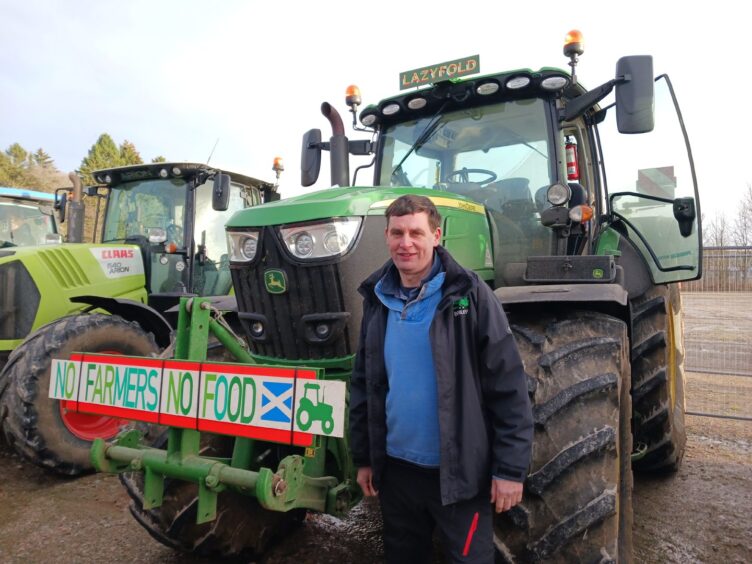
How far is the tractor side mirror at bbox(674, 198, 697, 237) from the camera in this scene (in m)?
3.56

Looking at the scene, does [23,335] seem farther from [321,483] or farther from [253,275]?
[321,483]

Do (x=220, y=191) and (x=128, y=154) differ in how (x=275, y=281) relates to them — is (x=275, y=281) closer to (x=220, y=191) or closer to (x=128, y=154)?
(x=220, y=191)

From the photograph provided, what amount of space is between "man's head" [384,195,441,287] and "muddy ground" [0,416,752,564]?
1.81 meters

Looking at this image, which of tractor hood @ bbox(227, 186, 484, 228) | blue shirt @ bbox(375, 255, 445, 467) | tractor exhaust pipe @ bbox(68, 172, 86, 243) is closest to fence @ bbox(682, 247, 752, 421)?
tractor hood @ bbox(227, 186, 484, 228)

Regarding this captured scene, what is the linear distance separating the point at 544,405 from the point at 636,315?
1.84m

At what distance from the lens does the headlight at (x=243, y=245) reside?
2.57m

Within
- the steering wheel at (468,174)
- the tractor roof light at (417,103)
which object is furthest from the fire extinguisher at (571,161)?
the tractor roof light at (417,103)

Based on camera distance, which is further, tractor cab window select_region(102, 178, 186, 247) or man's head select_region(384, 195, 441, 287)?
tractor cab window select_region(102, 178, 186, 247)

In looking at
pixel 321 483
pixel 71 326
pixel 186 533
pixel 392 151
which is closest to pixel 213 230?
pixel 71 326

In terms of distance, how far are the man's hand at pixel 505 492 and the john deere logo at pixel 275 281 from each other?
1.22 metres

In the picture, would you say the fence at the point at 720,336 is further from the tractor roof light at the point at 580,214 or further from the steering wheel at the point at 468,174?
the steering wheel at the point at 468,174

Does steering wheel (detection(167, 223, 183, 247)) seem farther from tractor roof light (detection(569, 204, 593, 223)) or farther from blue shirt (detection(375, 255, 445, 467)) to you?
blue shirt (detection(375, 255, 445, 467))

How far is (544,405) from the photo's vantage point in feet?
6.92

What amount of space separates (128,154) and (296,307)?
4715cm
